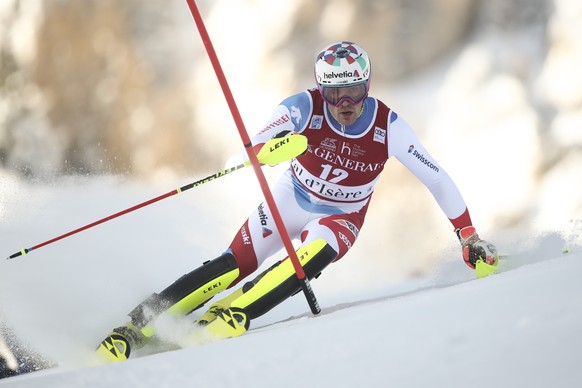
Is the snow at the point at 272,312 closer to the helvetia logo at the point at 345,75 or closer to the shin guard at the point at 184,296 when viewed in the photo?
the shin guard at the point at 184,296

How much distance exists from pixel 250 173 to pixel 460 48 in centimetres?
301

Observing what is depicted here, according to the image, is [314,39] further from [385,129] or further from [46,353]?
[46,353]

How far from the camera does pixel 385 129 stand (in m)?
3.60

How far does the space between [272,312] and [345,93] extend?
170 centimetres

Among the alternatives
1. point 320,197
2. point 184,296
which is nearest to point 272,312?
point 320,197

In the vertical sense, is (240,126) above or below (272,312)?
above

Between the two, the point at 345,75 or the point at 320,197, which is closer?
the point at 345,75

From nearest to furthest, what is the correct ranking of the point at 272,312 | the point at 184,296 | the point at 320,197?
the point at 184,296 < the point at 320,197 < the point at 272,312

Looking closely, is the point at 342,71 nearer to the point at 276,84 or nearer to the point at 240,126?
the point at 240,126

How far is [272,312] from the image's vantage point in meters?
4.69

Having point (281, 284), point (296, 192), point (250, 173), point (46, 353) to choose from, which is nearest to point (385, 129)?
point (296, 192)

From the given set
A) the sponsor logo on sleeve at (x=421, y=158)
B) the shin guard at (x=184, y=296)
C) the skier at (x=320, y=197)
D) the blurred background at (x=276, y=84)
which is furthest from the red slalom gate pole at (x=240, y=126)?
the blurred background at (x=276, y=84)

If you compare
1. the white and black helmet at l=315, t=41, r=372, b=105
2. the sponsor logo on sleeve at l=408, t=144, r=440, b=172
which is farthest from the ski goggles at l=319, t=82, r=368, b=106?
the sponsor logo on sleeve at l=408, t=144, r=440, b=172

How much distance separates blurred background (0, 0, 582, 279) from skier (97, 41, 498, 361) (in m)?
3.64
